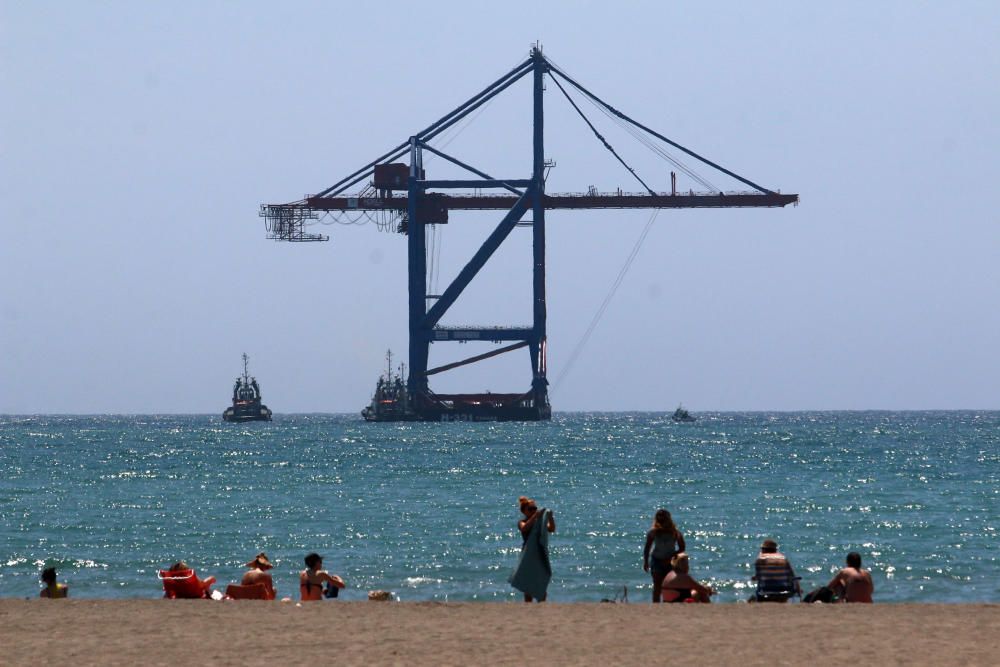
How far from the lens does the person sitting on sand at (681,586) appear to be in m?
13.0

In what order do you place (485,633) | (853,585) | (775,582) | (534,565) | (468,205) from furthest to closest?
1. (468,205)
2. (775,582)
3. (534,565)
4. (853,585)
5. (485,633)

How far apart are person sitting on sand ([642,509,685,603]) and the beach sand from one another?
0.86 meters

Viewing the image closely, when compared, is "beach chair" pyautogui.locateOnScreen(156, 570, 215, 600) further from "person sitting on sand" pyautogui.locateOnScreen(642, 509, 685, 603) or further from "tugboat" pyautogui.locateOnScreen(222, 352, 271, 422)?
"tugboat" pyautogui.locateOnScreen(222, 352, 271, 422)

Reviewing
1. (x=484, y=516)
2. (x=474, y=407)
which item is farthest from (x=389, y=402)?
(x=484, y=516)

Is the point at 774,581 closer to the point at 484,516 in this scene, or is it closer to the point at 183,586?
the point at 183,586

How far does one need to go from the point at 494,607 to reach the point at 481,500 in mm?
22969

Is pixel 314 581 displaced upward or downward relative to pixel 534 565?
downward

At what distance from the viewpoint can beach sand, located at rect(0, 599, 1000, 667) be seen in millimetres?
9727

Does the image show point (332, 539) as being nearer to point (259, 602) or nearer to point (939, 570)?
point (939, 570)

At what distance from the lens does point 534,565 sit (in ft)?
43.9

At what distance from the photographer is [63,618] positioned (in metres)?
11.7

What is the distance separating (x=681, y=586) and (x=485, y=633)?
2695 millimetres

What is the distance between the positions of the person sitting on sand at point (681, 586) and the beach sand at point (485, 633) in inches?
26.7

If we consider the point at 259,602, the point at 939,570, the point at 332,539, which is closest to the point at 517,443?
the point at 332,539
